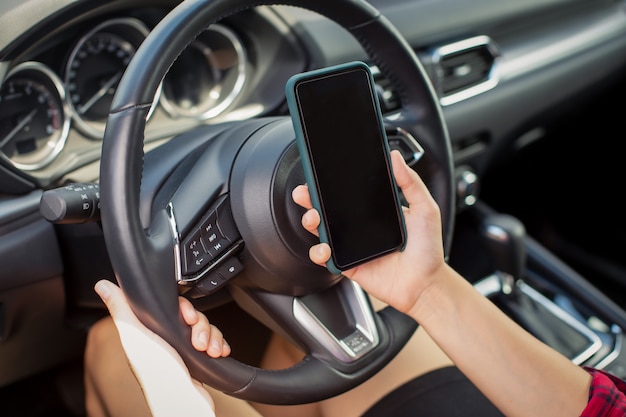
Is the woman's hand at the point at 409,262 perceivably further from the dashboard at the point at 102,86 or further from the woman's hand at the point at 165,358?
the dashboard at the point at 102,86

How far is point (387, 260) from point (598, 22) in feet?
4.25

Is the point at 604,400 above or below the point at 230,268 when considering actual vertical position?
below

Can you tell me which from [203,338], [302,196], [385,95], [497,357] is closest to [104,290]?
[203,338]

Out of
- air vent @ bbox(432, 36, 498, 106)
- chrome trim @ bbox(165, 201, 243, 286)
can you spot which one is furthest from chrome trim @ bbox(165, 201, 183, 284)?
air vent @ bbox(432, 36, 498, 106)

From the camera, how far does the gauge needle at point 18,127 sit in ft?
3.77

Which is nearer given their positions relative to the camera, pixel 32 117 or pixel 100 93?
pixel 32 117

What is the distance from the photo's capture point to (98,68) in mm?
1283

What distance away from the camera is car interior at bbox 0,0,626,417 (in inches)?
35.2

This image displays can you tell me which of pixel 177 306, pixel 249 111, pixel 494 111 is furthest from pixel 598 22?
pixel 177 306

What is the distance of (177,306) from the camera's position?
34.1 inches

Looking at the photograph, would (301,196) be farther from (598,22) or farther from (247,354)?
(598,22)

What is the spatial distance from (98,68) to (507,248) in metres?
0.93

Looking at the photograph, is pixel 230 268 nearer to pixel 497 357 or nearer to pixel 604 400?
pixel 497 357

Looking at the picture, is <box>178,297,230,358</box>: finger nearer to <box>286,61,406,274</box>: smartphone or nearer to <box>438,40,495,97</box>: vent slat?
<box>286,61,406,274</box>: smartphone
